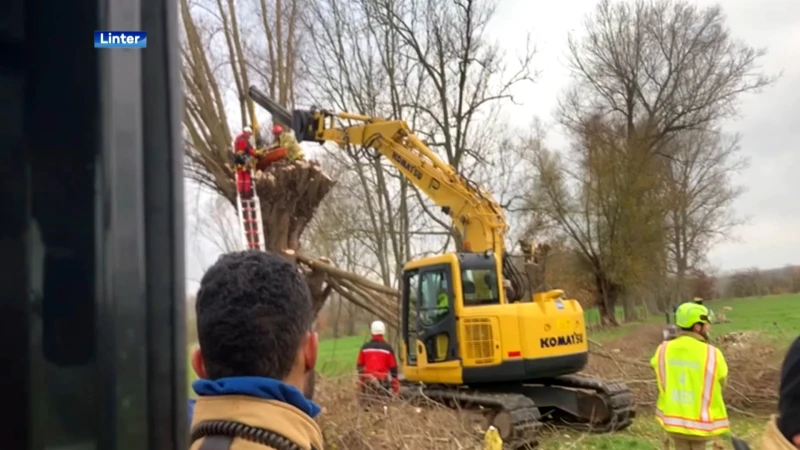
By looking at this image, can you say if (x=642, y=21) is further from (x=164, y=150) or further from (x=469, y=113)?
(x=164, y=150)

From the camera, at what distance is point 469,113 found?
24828mm

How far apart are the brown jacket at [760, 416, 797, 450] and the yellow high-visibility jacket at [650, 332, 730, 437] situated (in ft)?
14.4

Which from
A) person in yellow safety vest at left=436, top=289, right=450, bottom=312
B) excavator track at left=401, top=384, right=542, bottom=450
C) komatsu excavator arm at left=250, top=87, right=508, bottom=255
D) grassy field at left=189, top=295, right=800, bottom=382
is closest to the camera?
excavator track at left=401, top=384, right=542, bottom=450

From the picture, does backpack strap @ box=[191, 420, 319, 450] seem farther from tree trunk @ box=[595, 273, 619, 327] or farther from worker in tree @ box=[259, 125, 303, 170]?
tree trunk @ box=[595, 273, 619, 327]

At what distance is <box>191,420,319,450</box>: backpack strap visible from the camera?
1.65m

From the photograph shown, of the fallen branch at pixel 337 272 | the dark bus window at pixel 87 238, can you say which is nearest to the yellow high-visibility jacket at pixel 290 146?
the fallen branch at pixel 337 272

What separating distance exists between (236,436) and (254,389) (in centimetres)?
10

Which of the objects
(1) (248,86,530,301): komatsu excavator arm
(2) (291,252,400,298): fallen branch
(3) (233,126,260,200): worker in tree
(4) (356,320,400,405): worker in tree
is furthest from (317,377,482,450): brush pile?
(1) (248,86,530,301): komatsu excavator arm

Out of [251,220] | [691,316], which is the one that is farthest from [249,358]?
[251,220]

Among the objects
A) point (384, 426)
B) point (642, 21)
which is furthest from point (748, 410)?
point (642, 21)

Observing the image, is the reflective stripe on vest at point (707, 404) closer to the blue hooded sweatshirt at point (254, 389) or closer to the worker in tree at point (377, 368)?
the worker in tree at point (377, 368)

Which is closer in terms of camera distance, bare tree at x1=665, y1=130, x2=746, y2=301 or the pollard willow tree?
the pollard willow tree

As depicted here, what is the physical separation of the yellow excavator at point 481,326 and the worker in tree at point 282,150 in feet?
4.92

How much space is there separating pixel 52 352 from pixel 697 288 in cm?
3522
